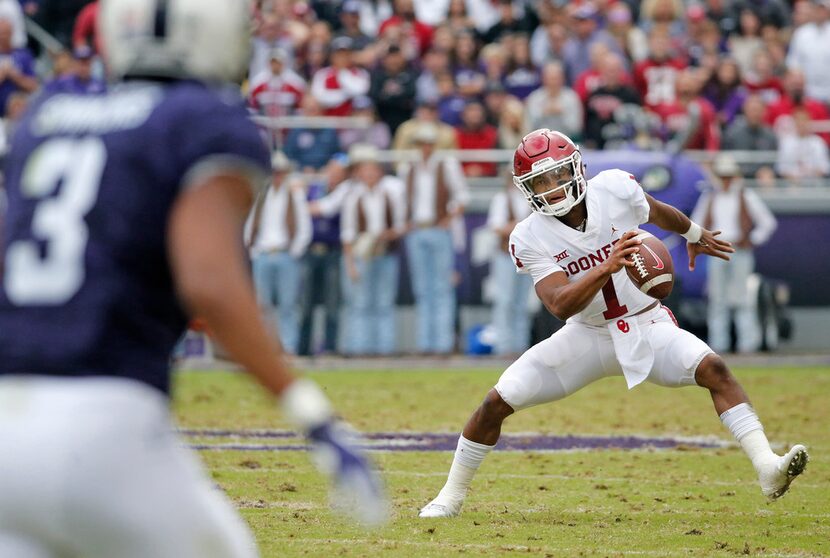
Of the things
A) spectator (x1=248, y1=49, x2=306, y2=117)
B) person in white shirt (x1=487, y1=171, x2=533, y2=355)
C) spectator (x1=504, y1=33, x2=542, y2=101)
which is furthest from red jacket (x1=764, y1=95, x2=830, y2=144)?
spectator (x1=248, y1=49, x2=306, y2=117)

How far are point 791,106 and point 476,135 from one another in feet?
10.9

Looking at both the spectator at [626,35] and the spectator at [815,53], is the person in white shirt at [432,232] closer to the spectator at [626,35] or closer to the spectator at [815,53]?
the spectator at [626,35]

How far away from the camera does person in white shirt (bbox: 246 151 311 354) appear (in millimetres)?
13828

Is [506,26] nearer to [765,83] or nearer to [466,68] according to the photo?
[466,68]

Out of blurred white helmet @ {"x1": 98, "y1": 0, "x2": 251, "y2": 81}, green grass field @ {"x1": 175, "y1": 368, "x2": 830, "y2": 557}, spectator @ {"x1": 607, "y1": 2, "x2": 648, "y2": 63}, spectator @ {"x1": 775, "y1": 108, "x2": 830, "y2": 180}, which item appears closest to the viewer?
blurred white helmet @ {"x1": 98, "y1": 0, "x2": 251, "y2": 81}

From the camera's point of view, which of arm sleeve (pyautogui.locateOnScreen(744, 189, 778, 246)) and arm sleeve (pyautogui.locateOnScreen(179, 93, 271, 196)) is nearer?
arm sleeve (pyautogui.locateOnScreen(179, 93, 271, 196))

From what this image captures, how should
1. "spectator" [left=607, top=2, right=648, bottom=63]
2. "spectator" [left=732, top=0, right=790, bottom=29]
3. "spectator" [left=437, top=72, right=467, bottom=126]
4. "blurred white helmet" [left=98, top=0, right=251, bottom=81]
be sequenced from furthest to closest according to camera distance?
"spectator" [left=732, top=0, right=790, bottom=29], "spectator" [left=607, top=2, right=648, bottom=63], "spectator" [left=437, top=72, right=467, bottom=126], "blurred white helmet" [left=98, top=0, right=251, bottom=81]

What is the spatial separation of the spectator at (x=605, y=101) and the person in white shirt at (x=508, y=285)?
1.27 m

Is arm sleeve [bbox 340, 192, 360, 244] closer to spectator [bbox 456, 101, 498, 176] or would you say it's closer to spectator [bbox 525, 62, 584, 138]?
spectator [bbox 456, 101, 498, 176]

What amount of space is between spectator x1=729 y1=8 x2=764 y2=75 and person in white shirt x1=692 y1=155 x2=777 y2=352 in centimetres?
234

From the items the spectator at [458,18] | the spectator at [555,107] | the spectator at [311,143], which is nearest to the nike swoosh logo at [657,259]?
the spectator at [555,107]

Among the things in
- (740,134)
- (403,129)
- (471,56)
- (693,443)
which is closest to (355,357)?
(403,129)

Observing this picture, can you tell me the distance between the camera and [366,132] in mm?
14547

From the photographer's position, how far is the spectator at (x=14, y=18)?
1460 cm
